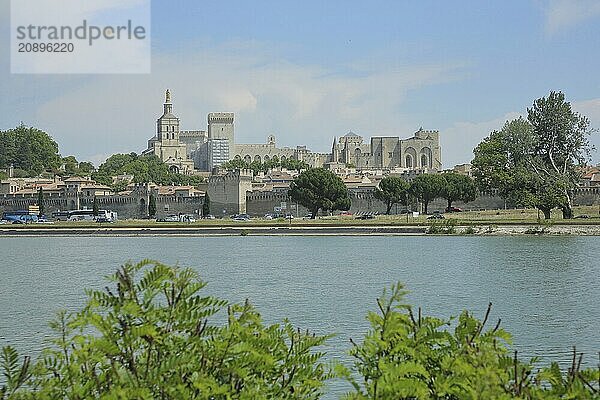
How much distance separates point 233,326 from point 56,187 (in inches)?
2640

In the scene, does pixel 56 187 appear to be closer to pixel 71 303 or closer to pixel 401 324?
pixel 71 303

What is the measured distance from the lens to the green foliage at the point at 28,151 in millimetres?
89812

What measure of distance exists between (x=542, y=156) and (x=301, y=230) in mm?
10827

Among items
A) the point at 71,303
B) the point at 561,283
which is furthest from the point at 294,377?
the point at 561,283

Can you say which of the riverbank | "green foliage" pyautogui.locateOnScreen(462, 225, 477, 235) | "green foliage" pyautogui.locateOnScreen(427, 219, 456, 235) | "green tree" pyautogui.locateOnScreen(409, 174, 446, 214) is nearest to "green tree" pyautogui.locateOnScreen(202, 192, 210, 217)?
the riverbank

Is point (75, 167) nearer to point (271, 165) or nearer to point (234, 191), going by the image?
point (271, 165)

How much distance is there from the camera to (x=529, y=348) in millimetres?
9953

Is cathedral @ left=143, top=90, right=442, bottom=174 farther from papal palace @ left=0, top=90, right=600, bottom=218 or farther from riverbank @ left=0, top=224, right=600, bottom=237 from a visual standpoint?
riverbank @ left=0, top=224, right=600, bottom=237

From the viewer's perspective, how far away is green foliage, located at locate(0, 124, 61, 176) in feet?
295

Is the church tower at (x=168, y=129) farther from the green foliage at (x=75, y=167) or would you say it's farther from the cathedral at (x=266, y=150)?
the green foliage at (x=75, y=167)

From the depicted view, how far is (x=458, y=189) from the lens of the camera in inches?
2136

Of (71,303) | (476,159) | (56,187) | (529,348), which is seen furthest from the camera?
(56,187)

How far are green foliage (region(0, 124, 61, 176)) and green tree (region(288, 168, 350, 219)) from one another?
44.6 metres

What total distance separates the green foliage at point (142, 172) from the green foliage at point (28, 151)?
5.43 meters
